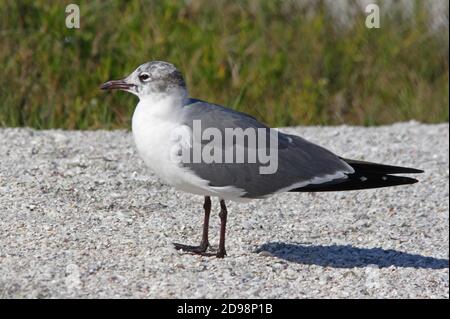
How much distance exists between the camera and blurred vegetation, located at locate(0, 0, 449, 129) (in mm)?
7812

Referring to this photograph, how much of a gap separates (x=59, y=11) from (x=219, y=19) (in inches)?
56.3

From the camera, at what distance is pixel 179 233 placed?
5508 millimetres

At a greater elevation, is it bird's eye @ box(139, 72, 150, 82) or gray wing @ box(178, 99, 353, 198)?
bird's eye @ box(139, 72, 150, 82)

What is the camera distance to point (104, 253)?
4996 mm

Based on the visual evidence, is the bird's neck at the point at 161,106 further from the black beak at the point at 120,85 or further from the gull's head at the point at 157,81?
the black beak at the point at 120,85

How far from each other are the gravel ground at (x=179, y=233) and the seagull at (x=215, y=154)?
1.05ft

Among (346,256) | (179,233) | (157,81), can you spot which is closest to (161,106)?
(157,81)

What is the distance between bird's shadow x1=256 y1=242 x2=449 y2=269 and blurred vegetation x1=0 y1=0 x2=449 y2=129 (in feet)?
8.46

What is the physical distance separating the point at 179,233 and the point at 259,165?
70 centimetres

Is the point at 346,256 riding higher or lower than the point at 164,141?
lower

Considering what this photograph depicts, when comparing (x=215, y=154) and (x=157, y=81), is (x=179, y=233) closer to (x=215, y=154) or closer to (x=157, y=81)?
(x=215, y=154)

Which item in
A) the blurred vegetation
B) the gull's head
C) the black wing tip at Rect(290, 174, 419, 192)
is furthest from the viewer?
the blurred vegetation

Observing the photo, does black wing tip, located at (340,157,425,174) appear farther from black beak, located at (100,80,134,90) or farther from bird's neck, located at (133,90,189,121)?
black beak, located at (100,80,134,90)

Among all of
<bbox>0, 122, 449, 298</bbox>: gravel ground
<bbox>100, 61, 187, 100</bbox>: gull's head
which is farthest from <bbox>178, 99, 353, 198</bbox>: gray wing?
<bbox>0, 122, 449, 298</bbox>: gravel ground
